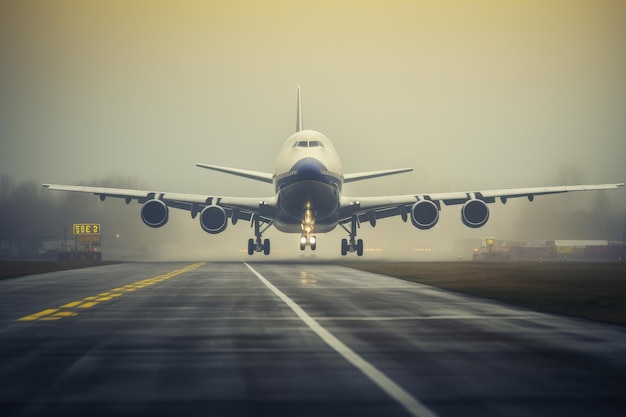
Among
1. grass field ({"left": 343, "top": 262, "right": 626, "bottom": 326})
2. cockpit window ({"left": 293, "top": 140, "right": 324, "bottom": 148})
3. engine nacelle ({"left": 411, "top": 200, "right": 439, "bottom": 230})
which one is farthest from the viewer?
engine nacelle ({"left": 411, "top": 200, "right": 439, "bottom": 230})

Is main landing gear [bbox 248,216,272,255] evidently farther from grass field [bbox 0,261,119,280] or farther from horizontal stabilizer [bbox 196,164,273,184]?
grass field [bbox 0,261,119,280]

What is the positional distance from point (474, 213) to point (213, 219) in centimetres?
1601

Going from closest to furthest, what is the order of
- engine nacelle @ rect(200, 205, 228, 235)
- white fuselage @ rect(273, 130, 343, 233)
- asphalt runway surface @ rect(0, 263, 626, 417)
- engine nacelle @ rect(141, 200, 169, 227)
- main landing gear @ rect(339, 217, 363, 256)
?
asphalt runway surface @ rect(0, 263, 626, 417)
white fuselage @ rect(273, 130, 343, 233)
engine nacelle @ rect(141, 200, 169, 227)
engine nacelle @ rect(200, 205, 228, 235)
main landing gear @ rect(339, 217, 363, 256)

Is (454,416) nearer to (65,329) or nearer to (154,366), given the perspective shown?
(154,366)

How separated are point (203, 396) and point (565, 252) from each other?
108 metres

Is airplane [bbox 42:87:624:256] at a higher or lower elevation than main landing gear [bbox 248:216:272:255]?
higher

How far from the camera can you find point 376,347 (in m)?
12.6

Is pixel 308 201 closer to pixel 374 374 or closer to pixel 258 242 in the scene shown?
pixel 258 242

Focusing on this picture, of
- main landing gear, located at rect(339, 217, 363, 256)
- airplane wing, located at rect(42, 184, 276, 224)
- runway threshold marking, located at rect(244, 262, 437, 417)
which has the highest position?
airplane wing, located at rect(42, 184, 276, 224)

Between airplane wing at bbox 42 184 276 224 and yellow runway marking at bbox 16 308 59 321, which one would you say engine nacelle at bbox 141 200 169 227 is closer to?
airplane wing at bbox 42 184 276 224

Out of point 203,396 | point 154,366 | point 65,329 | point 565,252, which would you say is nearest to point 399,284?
point 65,329

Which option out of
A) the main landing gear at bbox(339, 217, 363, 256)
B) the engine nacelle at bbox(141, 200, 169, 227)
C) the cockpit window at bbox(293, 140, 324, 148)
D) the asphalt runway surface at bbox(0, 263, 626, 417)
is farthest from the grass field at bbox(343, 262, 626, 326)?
the main landing gear at bbox(339, 217, 363, 256)

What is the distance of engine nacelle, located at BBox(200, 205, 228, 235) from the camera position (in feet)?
185

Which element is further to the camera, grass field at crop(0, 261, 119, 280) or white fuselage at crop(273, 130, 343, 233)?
white fuselage at crop(273, 130, 343, 233)
